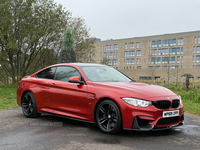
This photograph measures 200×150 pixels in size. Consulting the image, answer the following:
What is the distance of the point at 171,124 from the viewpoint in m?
4.71

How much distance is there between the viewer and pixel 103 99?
193 inches

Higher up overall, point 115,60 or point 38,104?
point 115,60

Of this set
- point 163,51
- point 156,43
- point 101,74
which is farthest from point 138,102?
point 156,43

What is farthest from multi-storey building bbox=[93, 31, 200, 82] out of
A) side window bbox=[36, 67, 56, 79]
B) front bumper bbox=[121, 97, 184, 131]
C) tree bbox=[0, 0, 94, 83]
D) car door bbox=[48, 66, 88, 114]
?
front bumper bbox=[121, 97, 184, 131]

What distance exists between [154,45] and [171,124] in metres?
70.5

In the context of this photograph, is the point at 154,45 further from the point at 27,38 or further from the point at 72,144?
the point at 72,144

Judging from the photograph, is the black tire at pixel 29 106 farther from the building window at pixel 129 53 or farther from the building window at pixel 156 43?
the building window at pixel 129 53

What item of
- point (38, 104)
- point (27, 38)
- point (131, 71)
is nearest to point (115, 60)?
point (131, 71)

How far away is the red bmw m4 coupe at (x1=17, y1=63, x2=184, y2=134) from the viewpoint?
4.48 metres

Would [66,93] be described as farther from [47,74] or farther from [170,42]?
[170,42]

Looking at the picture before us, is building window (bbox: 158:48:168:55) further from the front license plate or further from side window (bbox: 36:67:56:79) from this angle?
the front license plate

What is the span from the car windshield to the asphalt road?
1.14 metres

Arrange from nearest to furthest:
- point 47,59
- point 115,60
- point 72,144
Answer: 1. point 72,144
2. point 47,59
3. point 115,60

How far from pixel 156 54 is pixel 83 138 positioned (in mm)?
71162
